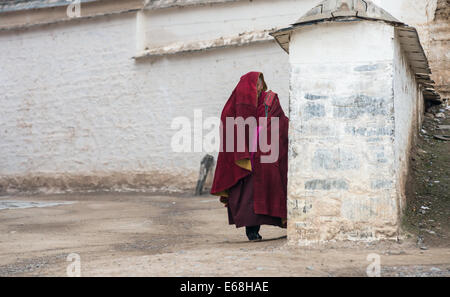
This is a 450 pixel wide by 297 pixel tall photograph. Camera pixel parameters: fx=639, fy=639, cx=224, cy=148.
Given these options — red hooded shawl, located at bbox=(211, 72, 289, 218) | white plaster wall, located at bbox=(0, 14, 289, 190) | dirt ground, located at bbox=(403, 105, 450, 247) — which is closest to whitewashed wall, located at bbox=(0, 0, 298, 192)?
white plaster wall, located at bbox=(0, 14, 289, 190)

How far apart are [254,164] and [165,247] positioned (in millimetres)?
1274

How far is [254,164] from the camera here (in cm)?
596

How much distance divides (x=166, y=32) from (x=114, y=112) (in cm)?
184

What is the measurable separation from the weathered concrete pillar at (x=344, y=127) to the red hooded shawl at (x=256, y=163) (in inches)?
21.3

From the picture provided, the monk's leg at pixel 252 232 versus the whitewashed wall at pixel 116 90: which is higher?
the whitewashed wall at pixel 116 90

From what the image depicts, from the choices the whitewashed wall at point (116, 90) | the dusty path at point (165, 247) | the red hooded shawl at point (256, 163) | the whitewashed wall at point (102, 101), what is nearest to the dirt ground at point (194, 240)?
the dusty path at point (165, 247)

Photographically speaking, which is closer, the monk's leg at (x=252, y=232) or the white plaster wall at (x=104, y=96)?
the monk's leg at (x=252, y=232)

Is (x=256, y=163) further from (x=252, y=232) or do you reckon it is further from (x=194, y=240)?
(x=194, y=240)

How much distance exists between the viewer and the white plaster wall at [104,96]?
37.5 feet

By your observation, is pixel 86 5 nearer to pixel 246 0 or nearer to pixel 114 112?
pixel 114 112

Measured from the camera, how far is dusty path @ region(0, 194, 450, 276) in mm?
4434

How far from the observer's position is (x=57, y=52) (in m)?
13.1

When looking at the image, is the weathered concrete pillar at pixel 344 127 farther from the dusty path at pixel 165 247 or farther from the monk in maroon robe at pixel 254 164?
the monk in maroon robe at pixel 254 164

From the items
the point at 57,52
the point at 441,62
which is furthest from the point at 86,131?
the point at 441,62
